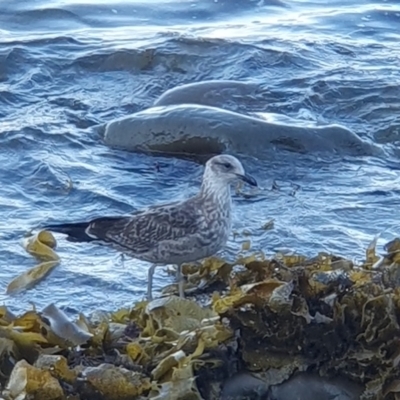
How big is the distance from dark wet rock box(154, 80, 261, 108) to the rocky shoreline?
14.2 feet

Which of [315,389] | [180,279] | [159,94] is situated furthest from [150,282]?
[159,94]

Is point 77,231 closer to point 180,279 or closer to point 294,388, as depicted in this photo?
point 180,279

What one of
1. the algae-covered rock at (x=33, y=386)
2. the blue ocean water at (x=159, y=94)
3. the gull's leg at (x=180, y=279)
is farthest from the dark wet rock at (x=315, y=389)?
the blue ocean water at (x=159, y=94)

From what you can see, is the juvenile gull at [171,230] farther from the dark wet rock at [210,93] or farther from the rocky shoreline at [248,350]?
the dark wet rock at [210,93]

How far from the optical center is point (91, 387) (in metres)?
3.86

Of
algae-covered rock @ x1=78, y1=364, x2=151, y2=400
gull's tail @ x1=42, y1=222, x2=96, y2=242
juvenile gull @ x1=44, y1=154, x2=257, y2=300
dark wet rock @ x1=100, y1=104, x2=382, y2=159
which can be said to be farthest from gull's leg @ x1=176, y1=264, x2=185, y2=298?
dark wet rock @ x1=100, y1=104, x2=382, y2=159

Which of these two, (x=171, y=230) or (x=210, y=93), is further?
(x=210, y=93)

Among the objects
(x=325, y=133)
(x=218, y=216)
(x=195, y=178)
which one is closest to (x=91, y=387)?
(x=218, y=216)

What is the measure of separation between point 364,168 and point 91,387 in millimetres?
3998

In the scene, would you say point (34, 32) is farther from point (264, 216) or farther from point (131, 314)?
point (131, 314)

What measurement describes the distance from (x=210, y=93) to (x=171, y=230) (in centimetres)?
341

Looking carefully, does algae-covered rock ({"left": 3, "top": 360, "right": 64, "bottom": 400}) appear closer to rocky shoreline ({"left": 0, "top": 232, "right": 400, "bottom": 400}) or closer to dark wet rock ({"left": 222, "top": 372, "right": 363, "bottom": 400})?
rocky shoreline ({"left": 0, "top": 232, "right": 400, "bottom": 400})

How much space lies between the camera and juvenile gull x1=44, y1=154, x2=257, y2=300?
532 centimetres

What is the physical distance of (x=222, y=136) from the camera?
25.2 ft
